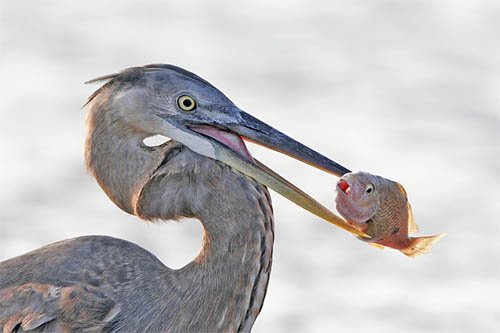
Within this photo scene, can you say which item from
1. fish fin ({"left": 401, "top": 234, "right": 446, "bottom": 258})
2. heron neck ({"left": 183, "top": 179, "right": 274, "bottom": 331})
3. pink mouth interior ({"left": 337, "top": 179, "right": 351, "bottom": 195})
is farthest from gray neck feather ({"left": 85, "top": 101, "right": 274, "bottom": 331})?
fish fin ({"left": 401, "top": 234, "right": 446, "bottom": 258})

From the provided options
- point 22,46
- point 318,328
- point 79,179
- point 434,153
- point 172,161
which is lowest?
point 172,161

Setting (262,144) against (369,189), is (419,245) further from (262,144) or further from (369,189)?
(262,144)

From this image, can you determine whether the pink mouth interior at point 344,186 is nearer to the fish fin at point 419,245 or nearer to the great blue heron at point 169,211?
the great blue heron at point 169,211

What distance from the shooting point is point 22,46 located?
44.9ft

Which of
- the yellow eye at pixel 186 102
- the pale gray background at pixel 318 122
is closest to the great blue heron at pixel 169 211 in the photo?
the yellow eye at pixel 186 102

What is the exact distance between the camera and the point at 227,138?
6547 millimetres

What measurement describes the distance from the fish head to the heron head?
62mm

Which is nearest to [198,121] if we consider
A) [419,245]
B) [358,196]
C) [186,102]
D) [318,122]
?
[186,102]

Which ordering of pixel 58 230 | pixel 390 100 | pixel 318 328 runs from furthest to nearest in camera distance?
1. pixel 390 100
2. pixel 58 230
3. pixel 318 328

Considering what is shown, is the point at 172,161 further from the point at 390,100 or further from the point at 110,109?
the point at 390,100

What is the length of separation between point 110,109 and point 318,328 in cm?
358

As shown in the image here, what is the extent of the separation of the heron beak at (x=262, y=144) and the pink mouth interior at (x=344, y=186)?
0.14 ft

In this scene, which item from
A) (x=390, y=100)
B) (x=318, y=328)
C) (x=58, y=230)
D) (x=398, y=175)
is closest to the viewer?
(x=318, y=328)

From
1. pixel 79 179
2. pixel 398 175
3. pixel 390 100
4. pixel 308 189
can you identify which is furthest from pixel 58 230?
pixel 390 100
